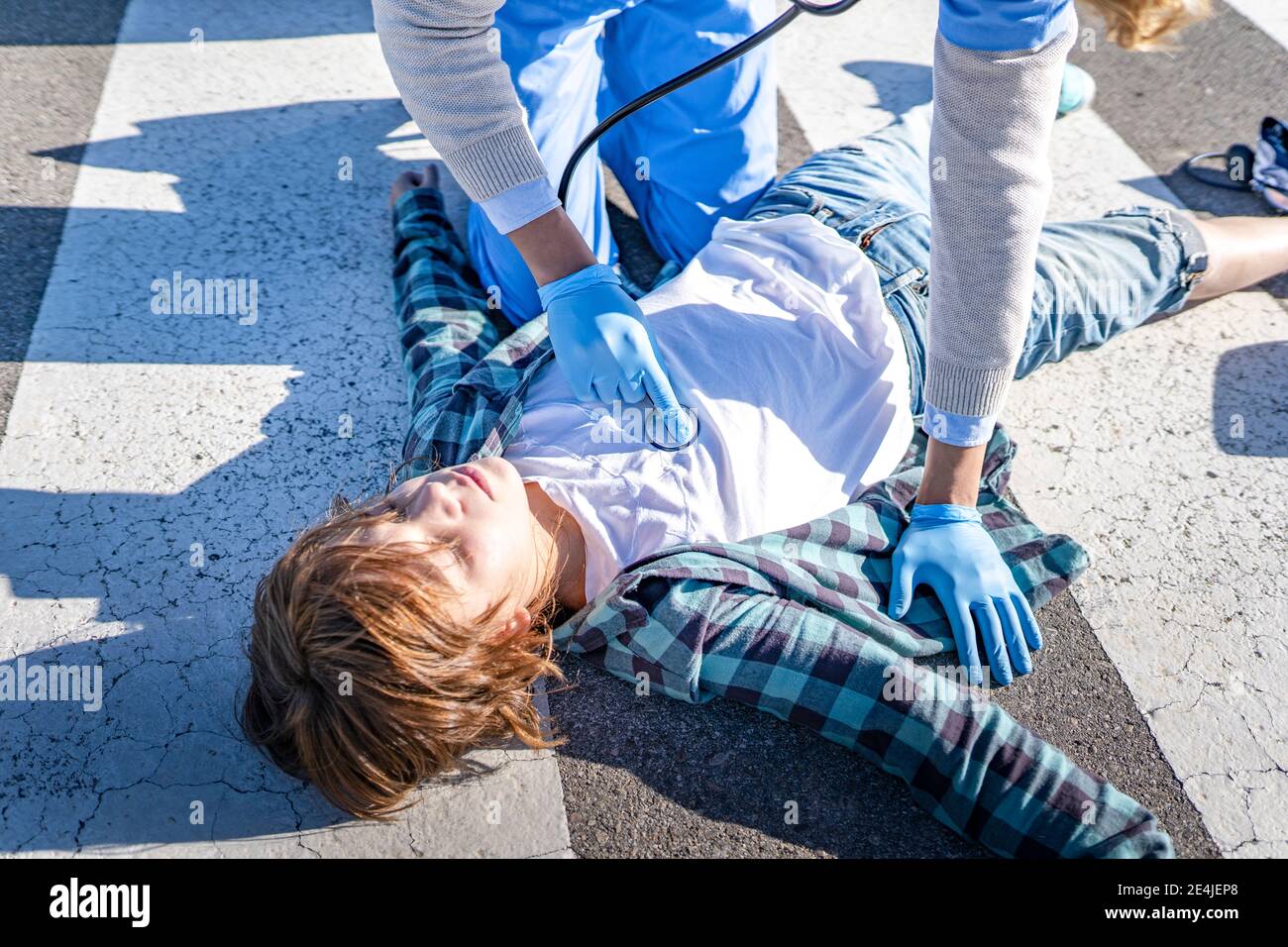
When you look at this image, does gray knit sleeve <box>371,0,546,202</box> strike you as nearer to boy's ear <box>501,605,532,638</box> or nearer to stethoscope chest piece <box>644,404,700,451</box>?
stethoscope chest piece <box>644,404,700,451</box>

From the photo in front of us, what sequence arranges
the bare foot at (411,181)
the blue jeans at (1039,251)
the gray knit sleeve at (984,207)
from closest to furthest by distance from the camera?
the gray knit sleeve at (984,207) < the blue jeans at (1039,251) < the bare foot at (411,181)

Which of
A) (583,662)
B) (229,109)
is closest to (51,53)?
(229,109)

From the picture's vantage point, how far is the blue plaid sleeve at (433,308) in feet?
6.84

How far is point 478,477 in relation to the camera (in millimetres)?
1649

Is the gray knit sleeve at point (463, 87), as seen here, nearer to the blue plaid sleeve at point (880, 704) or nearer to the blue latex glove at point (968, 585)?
the blue plaid sleeve at point (880, 704)

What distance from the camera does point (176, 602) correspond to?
1796mm

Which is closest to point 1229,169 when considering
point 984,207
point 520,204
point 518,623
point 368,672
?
point 984,207

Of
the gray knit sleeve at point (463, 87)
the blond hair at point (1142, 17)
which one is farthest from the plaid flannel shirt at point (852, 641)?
the blond hair at point (1142, 17)

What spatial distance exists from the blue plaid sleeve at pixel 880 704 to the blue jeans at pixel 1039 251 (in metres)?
0.62

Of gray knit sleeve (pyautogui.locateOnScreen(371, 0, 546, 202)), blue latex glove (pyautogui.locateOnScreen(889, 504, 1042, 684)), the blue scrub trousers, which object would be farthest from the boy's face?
the blue scrub trousers

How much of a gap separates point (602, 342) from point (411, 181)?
1082 millimetres

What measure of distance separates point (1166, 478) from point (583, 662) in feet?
3.97

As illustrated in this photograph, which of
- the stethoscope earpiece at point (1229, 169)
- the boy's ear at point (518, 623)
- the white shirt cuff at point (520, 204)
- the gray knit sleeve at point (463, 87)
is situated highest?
the gray knit sleeve at point (463, 87)
